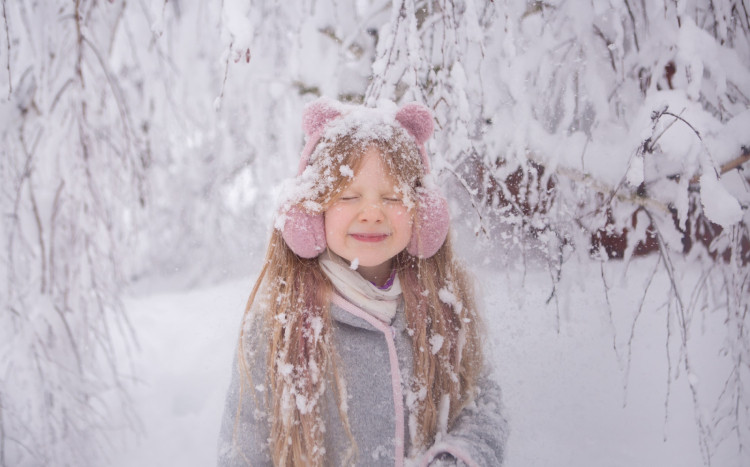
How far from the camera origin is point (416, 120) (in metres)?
1.04

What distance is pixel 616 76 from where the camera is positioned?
1.45 metres

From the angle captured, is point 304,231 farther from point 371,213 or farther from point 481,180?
point 481,180

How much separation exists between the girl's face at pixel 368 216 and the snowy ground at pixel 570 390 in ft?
2.43

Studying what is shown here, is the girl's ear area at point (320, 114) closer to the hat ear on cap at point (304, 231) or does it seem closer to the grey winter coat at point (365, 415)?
the hat ear on cap at point (304, 231)

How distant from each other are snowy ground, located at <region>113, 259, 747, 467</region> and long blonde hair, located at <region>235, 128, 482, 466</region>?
50 centimetres

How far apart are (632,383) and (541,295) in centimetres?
46

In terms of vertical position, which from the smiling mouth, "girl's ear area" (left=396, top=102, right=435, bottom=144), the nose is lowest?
the smiling mouth

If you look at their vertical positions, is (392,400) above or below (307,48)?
below

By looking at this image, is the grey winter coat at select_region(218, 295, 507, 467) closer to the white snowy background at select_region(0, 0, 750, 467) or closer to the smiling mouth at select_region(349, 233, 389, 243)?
the smiling mouth at select_region(349, 233, 389, 243)

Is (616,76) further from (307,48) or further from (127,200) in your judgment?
(127,200)

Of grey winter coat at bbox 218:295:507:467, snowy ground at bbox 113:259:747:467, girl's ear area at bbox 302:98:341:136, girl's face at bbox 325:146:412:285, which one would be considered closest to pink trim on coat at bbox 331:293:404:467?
grey winter coat at bbox 218:295:507:467

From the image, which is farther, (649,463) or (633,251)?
(633,251)

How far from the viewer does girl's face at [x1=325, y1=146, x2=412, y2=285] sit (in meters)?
0.98

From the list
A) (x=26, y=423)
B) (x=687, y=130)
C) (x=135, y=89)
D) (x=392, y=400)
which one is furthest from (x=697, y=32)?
(x=26, y=423)
